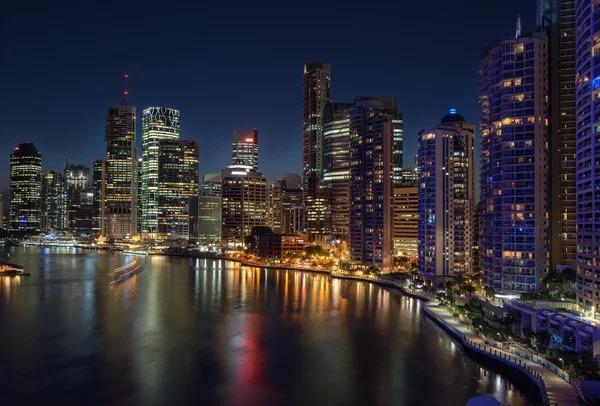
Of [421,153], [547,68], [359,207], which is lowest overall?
[359,207]

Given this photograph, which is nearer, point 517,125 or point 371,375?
point 371,375

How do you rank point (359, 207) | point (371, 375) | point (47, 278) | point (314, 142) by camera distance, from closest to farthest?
point (371, 375) → point (47, 278) → point (359, 207) → point (314, 142)

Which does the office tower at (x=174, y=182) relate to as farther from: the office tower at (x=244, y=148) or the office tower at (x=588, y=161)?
the office tower at (x=588, y=161)

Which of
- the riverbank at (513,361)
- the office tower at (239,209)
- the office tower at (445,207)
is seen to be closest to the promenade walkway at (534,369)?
the riverbank at (513,361)

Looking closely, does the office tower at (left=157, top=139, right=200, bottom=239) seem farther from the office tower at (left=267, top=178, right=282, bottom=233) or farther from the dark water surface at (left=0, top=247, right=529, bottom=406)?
the dark water surface at (left=0, top=247, right=529, bottom=406)

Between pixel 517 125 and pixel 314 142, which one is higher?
pixel 314 142

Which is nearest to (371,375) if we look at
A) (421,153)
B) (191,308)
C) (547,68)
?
(191,308)

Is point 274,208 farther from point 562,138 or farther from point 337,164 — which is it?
point 562,138

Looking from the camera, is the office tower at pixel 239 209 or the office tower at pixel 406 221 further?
the office tower at pixel 239 209

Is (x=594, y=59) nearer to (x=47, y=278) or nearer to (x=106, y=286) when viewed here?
(x=106, y=286)
